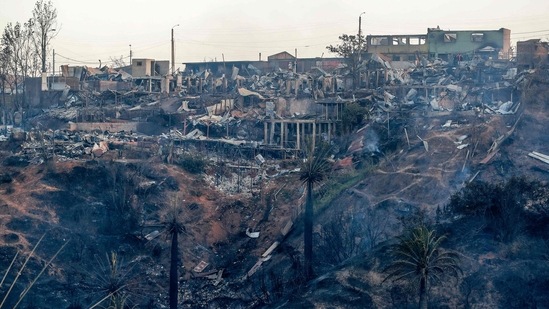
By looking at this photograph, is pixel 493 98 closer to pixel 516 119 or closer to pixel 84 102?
pixel 516 119

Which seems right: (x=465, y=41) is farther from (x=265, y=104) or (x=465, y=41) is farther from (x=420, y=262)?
(x=420, y=262)

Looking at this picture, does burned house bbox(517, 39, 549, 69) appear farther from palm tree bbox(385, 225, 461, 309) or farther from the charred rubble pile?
palm tree bbox(385, 225, 461, 309)

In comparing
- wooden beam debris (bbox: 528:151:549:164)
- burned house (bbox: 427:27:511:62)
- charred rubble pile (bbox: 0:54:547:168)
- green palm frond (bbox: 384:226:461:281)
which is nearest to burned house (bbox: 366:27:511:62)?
burned house (bbox: 427:27:511:62)

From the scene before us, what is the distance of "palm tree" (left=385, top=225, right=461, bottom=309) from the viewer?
17234 mm

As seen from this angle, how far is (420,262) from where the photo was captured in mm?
17219

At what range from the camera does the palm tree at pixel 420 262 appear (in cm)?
1723

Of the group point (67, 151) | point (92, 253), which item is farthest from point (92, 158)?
point (92, 253)

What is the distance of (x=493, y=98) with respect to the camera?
33625 millimetres

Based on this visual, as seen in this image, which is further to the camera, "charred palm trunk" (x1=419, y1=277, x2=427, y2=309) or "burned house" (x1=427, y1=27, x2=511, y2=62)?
"burned house" (x1=427, y1=27, x2=511, y2=62)

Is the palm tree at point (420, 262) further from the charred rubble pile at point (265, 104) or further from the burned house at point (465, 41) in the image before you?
the burned house at point (465, 41)

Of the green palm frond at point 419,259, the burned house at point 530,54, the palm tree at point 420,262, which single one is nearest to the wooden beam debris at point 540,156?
the green palm frond at point 419,259

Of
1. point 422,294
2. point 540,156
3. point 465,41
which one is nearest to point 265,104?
point 540,156

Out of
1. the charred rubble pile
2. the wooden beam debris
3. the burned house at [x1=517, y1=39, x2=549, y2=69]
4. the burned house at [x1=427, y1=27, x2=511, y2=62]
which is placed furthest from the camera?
the burned house at [x1=427, y1=27, x2=511, y2=62]

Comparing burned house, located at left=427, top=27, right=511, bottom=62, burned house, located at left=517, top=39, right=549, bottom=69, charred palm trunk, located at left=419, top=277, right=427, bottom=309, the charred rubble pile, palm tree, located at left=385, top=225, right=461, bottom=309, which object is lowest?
charred palm trunk, located at left=419, top=277, right=427, bottom=309
